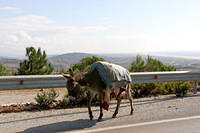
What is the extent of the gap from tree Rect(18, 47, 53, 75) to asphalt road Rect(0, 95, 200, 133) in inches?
560

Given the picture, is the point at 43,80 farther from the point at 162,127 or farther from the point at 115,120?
the point at 162,127

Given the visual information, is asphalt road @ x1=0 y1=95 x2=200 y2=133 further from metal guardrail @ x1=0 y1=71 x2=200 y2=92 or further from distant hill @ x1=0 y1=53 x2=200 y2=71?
distant hill @ x1=0 y1=53 x2=200 y2=71

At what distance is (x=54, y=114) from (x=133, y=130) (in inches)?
104

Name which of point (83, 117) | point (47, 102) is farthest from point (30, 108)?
point (83, 117)

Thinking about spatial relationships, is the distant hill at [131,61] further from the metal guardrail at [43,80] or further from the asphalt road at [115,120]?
the asphalt road at [115,120]

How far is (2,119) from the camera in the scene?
6.62m

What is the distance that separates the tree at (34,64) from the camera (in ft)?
69.9

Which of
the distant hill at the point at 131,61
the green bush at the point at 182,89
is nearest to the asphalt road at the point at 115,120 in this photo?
the green bush at the point at 182,89

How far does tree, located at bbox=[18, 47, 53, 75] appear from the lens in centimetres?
2131

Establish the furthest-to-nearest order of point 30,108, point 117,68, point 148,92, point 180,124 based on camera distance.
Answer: point 148,92
point 30,108
point 117,68
point 180,124

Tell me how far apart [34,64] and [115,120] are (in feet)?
54.6

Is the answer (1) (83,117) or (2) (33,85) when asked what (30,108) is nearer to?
(2) (33,85)

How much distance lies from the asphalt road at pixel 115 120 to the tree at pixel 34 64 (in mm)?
14220

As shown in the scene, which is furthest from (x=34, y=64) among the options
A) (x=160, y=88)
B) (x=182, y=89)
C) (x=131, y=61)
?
(x=182, y=89)
